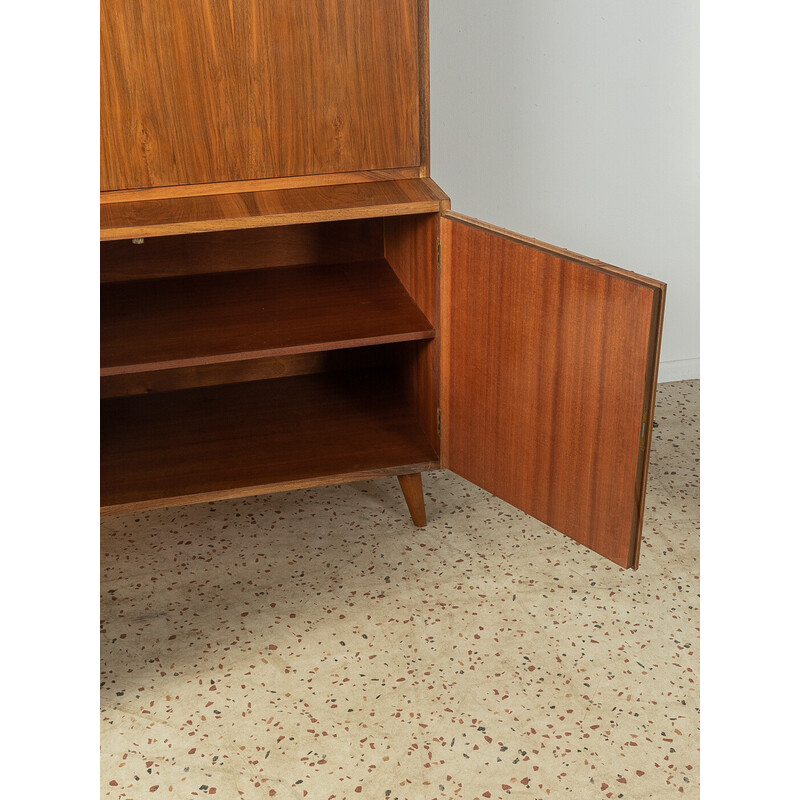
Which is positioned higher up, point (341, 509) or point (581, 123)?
point (581, 123)

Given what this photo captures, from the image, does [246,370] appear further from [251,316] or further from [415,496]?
[415,496]

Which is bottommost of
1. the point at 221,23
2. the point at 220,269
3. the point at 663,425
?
the point at 663,425

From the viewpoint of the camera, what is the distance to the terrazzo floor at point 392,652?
1.40m

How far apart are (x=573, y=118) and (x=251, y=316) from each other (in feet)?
3.77

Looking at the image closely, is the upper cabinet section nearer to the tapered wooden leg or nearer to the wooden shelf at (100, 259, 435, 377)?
the wooden shelf at (100, 259, 435, 377)

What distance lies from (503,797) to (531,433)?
1.91 feet

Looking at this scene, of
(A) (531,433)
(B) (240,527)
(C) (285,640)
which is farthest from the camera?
(B) (240,527)

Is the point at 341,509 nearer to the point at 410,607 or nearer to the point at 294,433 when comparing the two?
the point at 294,433

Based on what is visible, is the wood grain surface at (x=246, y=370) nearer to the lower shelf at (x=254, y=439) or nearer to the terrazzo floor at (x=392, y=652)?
the lower shelf at (x=254, y=439)

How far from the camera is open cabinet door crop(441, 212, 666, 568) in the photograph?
1.35m

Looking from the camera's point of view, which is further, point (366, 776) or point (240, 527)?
point (240, 527)

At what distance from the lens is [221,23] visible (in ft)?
5.34
